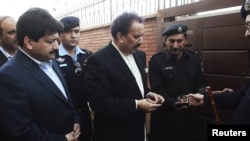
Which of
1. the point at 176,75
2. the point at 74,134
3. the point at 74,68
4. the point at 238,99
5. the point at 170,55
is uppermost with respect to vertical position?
the point at 170,55

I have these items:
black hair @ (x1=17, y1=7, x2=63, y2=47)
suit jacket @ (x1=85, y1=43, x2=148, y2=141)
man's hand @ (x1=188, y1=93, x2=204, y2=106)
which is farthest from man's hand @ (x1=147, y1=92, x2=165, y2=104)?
black hair @ (x1=17, y1=7, x2=63, y2=47)

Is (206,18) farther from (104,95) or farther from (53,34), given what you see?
(53,34)

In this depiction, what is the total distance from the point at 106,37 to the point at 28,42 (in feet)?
14.3

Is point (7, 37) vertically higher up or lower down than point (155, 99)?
higher up

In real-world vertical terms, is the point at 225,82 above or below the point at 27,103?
below

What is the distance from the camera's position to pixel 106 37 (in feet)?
19.4

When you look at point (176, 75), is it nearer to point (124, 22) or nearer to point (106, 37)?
point (124, 22)

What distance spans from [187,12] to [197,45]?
48 centimetres

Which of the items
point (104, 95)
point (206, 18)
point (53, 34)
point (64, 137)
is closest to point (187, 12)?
point (206, 18)

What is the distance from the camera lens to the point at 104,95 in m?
1.99

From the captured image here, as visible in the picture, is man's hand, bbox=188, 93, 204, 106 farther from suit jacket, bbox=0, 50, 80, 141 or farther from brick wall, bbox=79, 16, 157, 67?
brick wall, bbox=79, 16, 157, 67

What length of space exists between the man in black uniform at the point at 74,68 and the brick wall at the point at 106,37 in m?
1.65

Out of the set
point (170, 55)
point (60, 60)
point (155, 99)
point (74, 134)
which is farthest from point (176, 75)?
point (74, 134)

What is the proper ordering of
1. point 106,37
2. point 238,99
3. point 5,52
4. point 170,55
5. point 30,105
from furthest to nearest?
point 106,37 → point 170,55 → point 5,52 → point 238,99 → point 30,105
